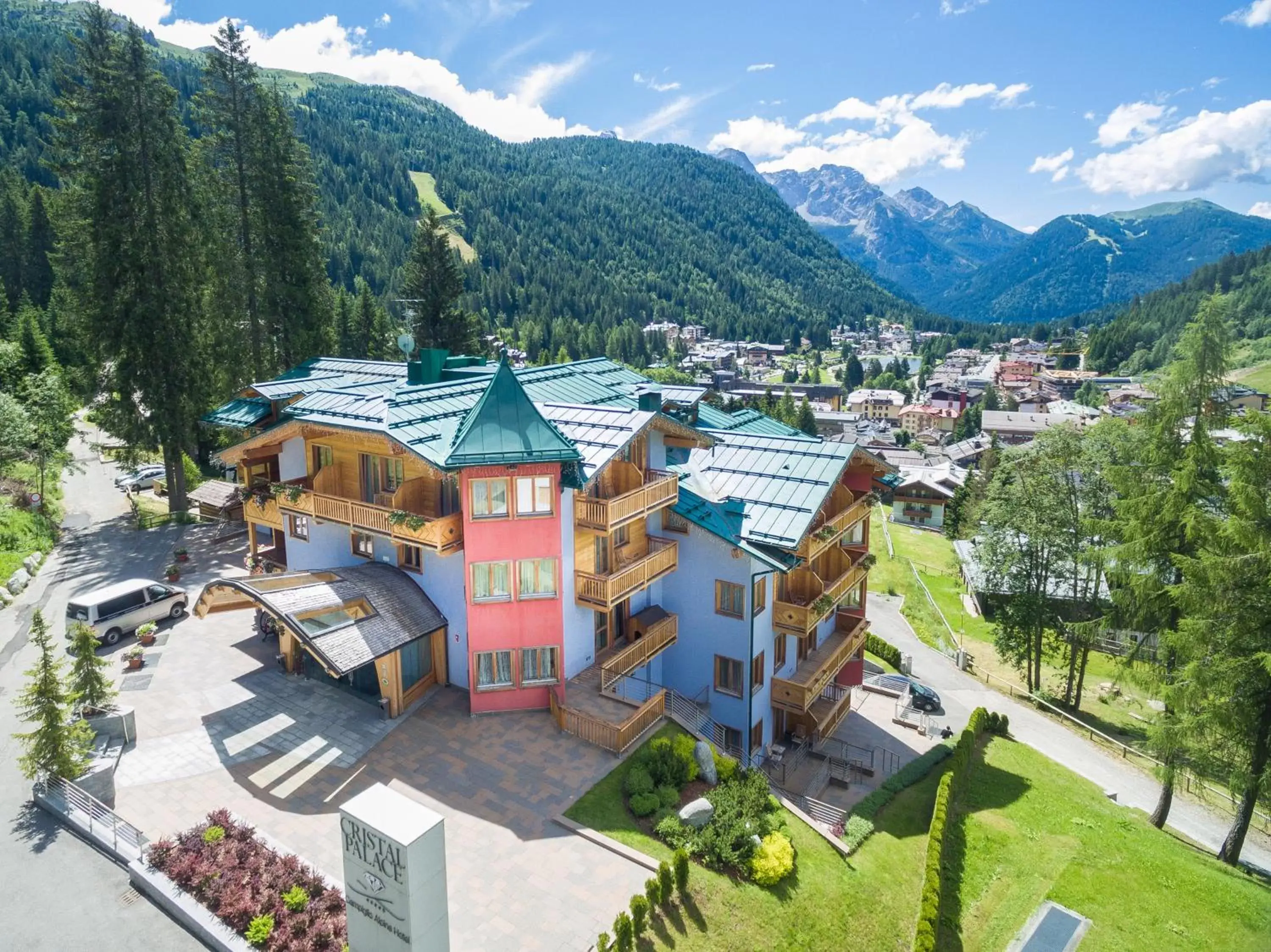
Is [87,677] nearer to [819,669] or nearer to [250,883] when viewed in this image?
[250,883]

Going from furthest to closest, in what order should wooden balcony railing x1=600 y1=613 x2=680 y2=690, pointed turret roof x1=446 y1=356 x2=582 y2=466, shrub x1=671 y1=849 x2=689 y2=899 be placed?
wooden balcony railing x1=600 y1=613 x2=680 y2=690
pointed turret roof x1=446 y1=356 x2=582 y2=466
shrub x1=671 y1=849 x2=689 y2=899

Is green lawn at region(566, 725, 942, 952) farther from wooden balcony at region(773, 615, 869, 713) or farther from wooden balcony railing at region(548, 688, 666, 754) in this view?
wooden balcony at region(773, 615, 869, 713)

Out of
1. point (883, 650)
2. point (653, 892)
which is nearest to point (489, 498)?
point (653, 892)

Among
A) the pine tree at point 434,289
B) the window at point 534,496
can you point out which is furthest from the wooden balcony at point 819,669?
the pine tree at point 434,289

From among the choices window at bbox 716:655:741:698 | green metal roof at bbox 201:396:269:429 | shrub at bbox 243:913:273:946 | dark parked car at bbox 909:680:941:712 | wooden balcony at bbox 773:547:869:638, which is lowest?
dark parked car at bbox 909:680:941:712

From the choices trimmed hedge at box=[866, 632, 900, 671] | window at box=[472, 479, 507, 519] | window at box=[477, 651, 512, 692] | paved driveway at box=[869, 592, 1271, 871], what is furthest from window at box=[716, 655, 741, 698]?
trimmed hedge at box=[866, 632, 900, 671]

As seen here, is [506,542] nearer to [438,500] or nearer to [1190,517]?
[438,500]
